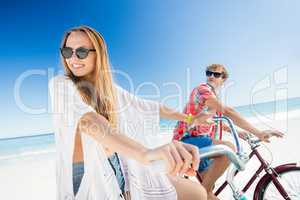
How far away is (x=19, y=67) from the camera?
85.6 feet

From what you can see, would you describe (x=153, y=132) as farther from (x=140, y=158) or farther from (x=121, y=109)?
(x=140, y=158)

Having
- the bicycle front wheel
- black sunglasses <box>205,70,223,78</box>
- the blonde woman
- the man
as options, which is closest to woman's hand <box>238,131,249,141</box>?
the man

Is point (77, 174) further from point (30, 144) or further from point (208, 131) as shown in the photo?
point (30, 144)

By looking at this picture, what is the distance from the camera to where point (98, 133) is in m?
1.09

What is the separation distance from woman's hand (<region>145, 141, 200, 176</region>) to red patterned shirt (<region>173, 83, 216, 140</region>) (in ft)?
6.81

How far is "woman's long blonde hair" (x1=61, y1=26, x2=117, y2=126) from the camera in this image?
1470 mm

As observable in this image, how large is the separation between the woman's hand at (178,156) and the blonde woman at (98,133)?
0.49ft

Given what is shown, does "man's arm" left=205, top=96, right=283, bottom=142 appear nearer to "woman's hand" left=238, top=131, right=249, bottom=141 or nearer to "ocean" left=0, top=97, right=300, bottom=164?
"woman's hand" left=238, top=131, right=249, bottom=141

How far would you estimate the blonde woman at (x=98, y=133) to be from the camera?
3.88 feet

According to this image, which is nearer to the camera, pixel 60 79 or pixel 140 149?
pixel 140 149

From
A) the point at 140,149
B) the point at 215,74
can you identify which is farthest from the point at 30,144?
the point at 140,149

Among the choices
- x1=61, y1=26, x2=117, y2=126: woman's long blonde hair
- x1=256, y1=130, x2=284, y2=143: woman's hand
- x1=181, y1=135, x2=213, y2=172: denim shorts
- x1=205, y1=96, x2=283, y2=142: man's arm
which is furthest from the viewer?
x1=181, y1=135, x2=213, y2=172: denim shorts

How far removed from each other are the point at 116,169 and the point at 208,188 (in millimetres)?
1523

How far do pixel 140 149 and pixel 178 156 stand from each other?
0.62 feet
